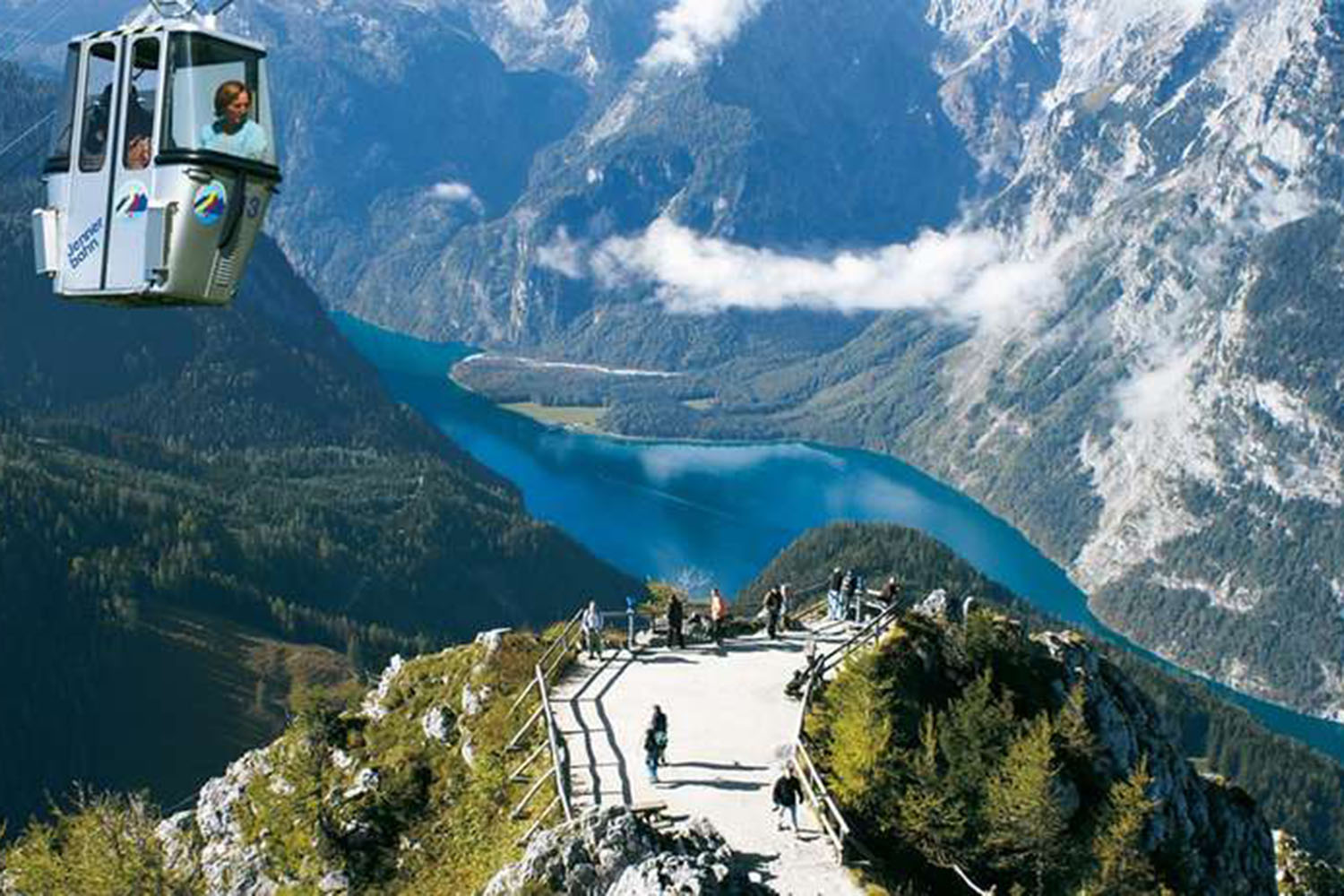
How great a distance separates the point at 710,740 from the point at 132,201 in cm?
2408

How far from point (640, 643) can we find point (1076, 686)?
1784 cm

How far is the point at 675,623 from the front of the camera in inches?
2105

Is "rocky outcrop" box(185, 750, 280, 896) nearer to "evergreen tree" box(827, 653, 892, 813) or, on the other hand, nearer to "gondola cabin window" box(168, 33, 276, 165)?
"evergreen tree" box(827, 653, 892, 813)

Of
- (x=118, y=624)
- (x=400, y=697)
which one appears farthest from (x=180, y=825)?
(x=118, y=624)

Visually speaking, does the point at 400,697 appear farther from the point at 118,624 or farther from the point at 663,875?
the point at 118,624

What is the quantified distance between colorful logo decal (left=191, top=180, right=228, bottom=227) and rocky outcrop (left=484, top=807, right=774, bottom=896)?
17127mm

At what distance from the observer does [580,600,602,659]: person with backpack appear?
50750 mm

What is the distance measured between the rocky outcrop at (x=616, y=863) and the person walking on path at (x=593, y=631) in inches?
745

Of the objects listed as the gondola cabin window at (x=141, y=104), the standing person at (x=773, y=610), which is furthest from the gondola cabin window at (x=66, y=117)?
the standing person at (x=773, y=610)

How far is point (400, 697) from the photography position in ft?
166

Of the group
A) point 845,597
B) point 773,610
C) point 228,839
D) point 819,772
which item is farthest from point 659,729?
point 845,597

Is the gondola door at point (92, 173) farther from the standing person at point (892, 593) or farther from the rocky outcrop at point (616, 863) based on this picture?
the standing person at point (892, 593)

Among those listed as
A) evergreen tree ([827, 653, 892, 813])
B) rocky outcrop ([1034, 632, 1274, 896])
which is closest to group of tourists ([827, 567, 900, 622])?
rocky outcrop ([1034, 632, 1274, 896])

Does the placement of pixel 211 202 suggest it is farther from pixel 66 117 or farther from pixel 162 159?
pixel 66 117
